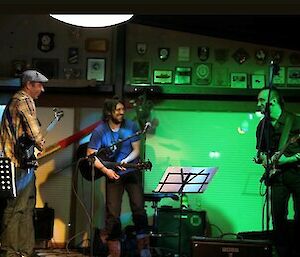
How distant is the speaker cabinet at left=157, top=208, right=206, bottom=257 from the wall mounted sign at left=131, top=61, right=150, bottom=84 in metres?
1.77

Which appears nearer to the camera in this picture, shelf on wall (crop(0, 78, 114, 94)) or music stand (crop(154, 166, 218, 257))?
music stand (crop(154, 166, 218, 257))

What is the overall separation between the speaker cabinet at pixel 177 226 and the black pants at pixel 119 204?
0.58m

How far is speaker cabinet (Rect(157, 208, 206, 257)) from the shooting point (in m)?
5.31

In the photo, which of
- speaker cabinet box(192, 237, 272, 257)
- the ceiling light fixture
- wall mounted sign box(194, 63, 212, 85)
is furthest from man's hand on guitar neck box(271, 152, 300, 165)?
the ceiling light fixture

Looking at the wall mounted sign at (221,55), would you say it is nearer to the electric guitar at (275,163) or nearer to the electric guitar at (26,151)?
the electric guitar at (275,163)

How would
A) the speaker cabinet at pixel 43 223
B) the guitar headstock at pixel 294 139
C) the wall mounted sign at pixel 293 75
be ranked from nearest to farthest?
the guitar headstock at pixel 294 139 < the speaker cabinet at pixel 43 223 < the wall mounted sign at pixel 293 75

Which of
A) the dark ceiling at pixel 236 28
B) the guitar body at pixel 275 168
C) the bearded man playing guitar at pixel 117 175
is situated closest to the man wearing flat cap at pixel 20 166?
the bearded man playing guitar at pixel 117 175

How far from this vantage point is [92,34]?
644 cm

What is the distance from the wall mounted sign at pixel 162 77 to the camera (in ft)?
20.7

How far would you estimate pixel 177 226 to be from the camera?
211 inches

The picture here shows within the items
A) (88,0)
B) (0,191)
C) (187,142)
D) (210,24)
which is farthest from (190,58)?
(88,0)

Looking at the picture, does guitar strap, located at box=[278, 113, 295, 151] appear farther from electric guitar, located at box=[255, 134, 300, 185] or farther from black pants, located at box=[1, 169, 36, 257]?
black pants, located at box=[1, 169, 36, 257]

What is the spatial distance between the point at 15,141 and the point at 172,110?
8.23 ft

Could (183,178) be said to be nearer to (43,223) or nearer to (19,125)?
(19,125)
